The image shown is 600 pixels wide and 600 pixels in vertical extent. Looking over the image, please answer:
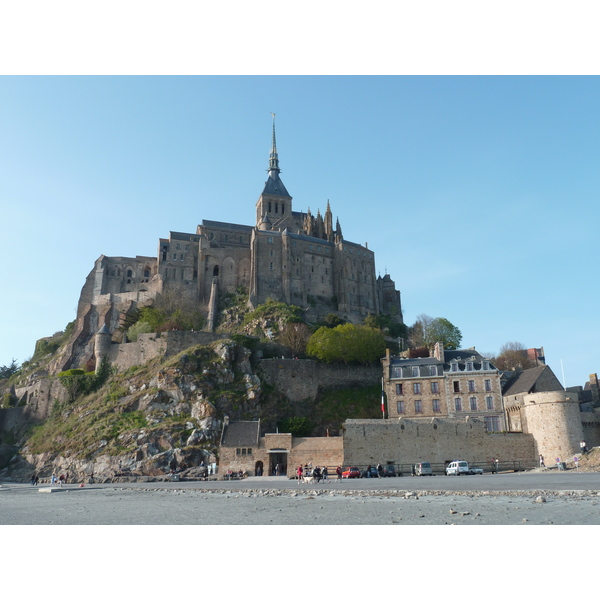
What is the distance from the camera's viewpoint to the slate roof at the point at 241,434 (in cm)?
4052

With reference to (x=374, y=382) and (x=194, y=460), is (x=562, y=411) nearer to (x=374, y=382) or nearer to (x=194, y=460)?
(x=374, y=382)

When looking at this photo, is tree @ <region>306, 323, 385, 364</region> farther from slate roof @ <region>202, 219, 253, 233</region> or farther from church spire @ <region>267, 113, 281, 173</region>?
church spire @ <region>267, 113, 281, 173</region>

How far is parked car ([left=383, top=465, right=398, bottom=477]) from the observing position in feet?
118

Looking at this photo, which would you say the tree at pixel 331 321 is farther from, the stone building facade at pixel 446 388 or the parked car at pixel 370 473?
the parked car at pixel 370 473

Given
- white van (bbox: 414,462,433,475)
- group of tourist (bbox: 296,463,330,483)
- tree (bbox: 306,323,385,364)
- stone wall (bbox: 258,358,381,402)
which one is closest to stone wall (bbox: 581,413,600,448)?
white van (bbox: 414,462,433,475)

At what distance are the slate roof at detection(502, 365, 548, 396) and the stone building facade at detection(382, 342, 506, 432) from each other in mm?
905

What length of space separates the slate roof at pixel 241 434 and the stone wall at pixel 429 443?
6.88 metres

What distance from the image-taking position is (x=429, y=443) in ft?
127

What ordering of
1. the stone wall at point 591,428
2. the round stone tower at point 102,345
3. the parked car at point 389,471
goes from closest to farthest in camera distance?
the parked car at point 389,471
the stone wall at point 591,428
the round stone tower at point 102,345

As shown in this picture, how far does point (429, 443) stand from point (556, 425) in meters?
8.37

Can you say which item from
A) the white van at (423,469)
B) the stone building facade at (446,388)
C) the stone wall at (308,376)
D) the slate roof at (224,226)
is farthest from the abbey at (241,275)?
the white van at (423,469)

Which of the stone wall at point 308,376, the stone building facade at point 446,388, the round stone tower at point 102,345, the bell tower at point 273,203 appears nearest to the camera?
the stone building facade at point 446,388

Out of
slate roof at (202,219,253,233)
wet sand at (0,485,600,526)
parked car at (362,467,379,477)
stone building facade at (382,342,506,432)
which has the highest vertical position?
slate roof at (202,219,253,233)

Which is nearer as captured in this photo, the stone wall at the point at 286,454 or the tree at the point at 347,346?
the stone wall at the point at 286,454
